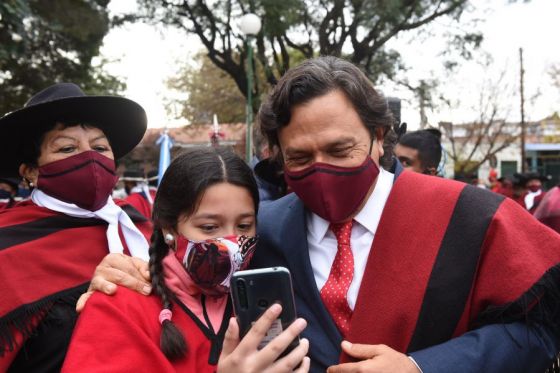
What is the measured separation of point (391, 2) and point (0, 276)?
11828mm

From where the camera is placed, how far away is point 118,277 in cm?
196

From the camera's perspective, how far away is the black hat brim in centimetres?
268

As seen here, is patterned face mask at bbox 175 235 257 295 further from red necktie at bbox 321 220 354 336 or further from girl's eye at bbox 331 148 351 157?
girl's eye at bbox 331 148 351 157

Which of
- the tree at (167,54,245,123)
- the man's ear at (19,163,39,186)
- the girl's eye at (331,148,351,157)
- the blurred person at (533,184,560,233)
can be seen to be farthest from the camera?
the tree at (167,54,245,123)

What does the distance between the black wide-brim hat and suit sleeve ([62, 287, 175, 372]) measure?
1.20 m

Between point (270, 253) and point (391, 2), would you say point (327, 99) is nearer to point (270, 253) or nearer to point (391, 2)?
point (270, 253)

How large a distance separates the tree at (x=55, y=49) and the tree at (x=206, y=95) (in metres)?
7.78

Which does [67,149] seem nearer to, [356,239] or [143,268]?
[143,268]

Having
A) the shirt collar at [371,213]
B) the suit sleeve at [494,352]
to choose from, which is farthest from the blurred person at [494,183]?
the suit sleeve at [494,352]

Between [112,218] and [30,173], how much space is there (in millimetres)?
445

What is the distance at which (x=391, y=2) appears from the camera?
12734 mm

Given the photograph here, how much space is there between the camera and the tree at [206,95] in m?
22.5

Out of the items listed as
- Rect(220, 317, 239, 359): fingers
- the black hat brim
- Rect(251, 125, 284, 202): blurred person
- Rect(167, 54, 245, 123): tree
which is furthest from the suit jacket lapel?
Rect(167, 54, 245, 123): tree

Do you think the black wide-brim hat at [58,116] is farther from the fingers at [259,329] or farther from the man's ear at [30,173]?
the fingers at [259,329]
